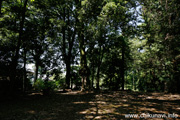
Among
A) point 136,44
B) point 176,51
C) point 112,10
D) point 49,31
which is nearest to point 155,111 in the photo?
point 176,51

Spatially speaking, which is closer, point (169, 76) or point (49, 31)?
point (169, 76)

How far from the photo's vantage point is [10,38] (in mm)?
11414

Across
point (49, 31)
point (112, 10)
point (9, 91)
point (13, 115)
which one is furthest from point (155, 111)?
point (49, 31)

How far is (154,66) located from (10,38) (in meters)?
15.2

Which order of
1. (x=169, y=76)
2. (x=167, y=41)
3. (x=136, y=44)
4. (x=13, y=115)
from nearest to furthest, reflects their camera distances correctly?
(x=13, y=115)
(x=167, y=41)
(x=169, y=76)
(x=136, y=44)

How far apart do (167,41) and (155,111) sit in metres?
5.85

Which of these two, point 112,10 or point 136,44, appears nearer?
point 112,10

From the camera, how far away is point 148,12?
29.6 feet

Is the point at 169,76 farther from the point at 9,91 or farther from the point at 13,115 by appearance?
the point at 9,91

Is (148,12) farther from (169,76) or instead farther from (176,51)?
(169,76)

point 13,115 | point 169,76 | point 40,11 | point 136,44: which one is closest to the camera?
point 13,115

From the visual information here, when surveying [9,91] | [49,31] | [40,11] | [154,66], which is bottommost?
[9,91]

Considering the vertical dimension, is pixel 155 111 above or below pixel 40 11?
below

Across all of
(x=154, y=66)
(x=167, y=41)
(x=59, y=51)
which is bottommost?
(x=154, y=66)
